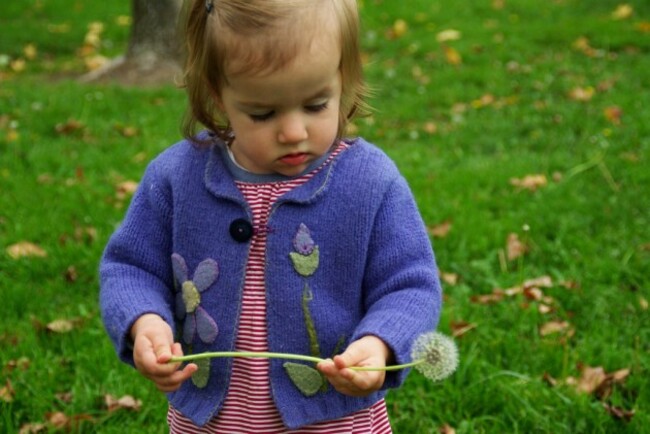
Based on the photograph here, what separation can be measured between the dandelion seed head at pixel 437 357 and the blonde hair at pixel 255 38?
555 mm

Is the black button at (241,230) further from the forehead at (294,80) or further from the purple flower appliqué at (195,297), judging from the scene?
the forehead at (294,80)

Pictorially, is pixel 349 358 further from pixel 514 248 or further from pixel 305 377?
pixel 514 248

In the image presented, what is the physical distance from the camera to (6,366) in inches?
120

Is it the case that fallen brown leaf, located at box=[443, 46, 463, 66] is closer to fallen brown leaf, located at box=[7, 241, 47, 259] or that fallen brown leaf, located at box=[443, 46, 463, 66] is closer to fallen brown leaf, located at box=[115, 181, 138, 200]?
fallen brown leaf, located at box=[115, 181, 138, 200]

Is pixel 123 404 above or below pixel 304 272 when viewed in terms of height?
below

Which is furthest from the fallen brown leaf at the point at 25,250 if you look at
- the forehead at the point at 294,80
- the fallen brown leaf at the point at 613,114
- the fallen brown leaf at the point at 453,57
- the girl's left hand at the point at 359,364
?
the fallen brown leaf at the point at 453,57

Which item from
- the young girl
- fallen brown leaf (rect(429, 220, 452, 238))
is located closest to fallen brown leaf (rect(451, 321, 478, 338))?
fallen brown leaf (rect(429, 220, 452, 238))

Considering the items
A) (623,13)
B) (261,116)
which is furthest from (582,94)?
(261,116)

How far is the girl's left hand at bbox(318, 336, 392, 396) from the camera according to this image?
63.2 inches

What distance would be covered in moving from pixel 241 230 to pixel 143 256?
27 centimetres

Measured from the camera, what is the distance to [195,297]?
1.93 m

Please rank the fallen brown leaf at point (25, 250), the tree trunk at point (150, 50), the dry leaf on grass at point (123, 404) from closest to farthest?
the dry leaf on grass at point (123, 404)
the fallen brown leaf at point (25, 250)
the tree trunk at point (150, 50)

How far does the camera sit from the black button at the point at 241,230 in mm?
1869

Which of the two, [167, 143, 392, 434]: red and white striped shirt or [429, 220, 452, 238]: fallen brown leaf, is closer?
[167, 143, 392, 434]: red and white striped shirt
